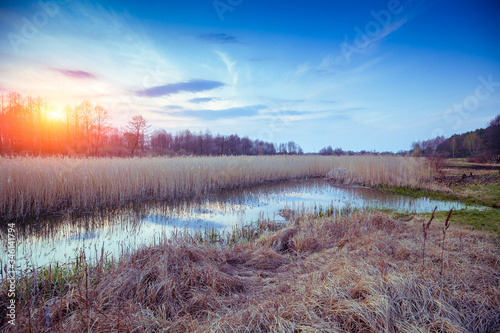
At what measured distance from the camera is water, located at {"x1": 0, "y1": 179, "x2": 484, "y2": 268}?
13.9 feet

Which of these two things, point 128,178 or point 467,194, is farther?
point 467,194

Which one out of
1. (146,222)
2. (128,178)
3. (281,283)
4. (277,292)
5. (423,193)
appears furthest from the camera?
(423,193)

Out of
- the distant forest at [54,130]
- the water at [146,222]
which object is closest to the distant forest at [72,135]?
the distant forest at [54,130]

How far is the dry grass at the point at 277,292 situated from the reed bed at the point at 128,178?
15.5ft

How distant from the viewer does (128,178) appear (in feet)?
27.4

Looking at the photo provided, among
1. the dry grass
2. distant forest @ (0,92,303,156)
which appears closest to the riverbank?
the dry grass

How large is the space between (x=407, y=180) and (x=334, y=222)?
9.50 meters

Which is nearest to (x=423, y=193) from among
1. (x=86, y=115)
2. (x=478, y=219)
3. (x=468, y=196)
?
(x=468, y=196)

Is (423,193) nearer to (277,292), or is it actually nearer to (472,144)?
(277,292)

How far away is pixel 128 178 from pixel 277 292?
7.62 metres

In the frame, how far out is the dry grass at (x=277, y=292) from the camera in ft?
6.13

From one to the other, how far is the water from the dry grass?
31.6 inches

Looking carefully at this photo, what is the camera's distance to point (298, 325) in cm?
179

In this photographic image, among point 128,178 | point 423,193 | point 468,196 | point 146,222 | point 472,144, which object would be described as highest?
point 472,144
